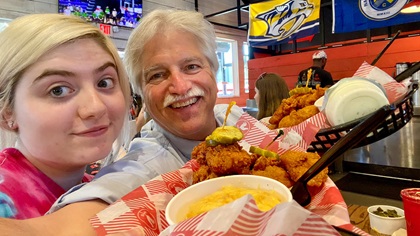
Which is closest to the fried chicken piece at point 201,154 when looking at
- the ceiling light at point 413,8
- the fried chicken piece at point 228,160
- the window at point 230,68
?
the fried chicken piece at point 228,160

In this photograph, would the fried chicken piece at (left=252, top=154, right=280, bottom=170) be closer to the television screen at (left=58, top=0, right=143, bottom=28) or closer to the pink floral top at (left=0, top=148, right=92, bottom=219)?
the pink floral top at (left=0, top=148, right=92, bottom=219)

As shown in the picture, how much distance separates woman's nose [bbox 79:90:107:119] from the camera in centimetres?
83

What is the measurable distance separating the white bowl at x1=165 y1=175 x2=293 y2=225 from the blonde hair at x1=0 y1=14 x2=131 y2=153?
550 millimetres

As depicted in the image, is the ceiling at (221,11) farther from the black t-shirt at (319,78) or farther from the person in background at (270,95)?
the person in background at (270,95)

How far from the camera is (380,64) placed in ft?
23.1

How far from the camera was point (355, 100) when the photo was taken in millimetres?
943

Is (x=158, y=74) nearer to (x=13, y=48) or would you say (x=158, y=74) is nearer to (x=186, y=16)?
(x=186, y=16)

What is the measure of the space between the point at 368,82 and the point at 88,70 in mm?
880

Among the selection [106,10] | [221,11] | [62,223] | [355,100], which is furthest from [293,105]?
[221,11]

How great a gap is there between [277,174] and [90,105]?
560 mm

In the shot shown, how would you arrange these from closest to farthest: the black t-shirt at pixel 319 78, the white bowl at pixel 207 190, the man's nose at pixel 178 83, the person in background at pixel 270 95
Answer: the white bowl at pixel 207 190
the man's nose at pixel 178 83
the person in background at pixel 270 95
the black t-shirt at pixel 319 78

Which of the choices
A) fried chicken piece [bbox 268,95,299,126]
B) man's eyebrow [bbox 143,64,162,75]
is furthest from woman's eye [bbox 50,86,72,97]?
fried chicken piece [bbox 268,95,299,126]

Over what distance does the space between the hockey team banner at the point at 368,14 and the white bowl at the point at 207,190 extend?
213 inches

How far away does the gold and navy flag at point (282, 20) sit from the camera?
6344 millimetres
